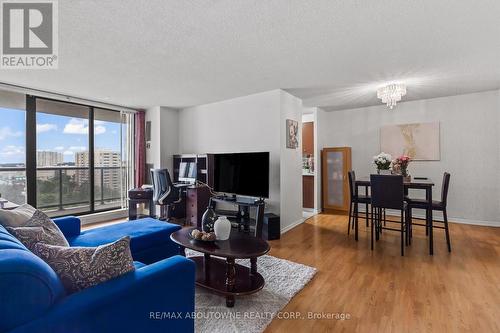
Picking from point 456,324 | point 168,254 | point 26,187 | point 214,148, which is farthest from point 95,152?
point 456,324

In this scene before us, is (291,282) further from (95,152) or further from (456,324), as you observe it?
(95,152)

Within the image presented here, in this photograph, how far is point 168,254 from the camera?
2541mm

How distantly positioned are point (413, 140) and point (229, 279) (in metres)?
4.70

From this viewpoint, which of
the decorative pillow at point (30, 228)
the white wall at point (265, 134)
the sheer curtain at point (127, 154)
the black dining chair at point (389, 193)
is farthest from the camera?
the sheer curtain at point (127, 154)

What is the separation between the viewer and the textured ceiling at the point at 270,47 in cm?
198

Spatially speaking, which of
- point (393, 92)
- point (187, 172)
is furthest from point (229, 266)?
point (187, 172)

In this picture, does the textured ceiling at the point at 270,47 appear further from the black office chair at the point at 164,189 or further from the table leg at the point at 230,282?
the table leg at the point at 230,282

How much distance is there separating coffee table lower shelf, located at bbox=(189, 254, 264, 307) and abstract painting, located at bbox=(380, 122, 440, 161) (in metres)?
4.30

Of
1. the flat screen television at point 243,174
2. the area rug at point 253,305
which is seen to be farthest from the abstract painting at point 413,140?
the area rug at point 253,305

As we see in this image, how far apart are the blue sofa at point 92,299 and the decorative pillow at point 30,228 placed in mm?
89

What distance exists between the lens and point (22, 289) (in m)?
0.92

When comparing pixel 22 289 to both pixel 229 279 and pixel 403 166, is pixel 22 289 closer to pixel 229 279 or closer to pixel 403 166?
pixel 229 279

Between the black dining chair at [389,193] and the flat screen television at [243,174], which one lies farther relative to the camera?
the flat screen television at [243,174]

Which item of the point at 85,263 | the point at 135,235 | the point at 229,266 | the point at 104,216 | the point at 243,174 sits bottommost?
the point at 104,216
